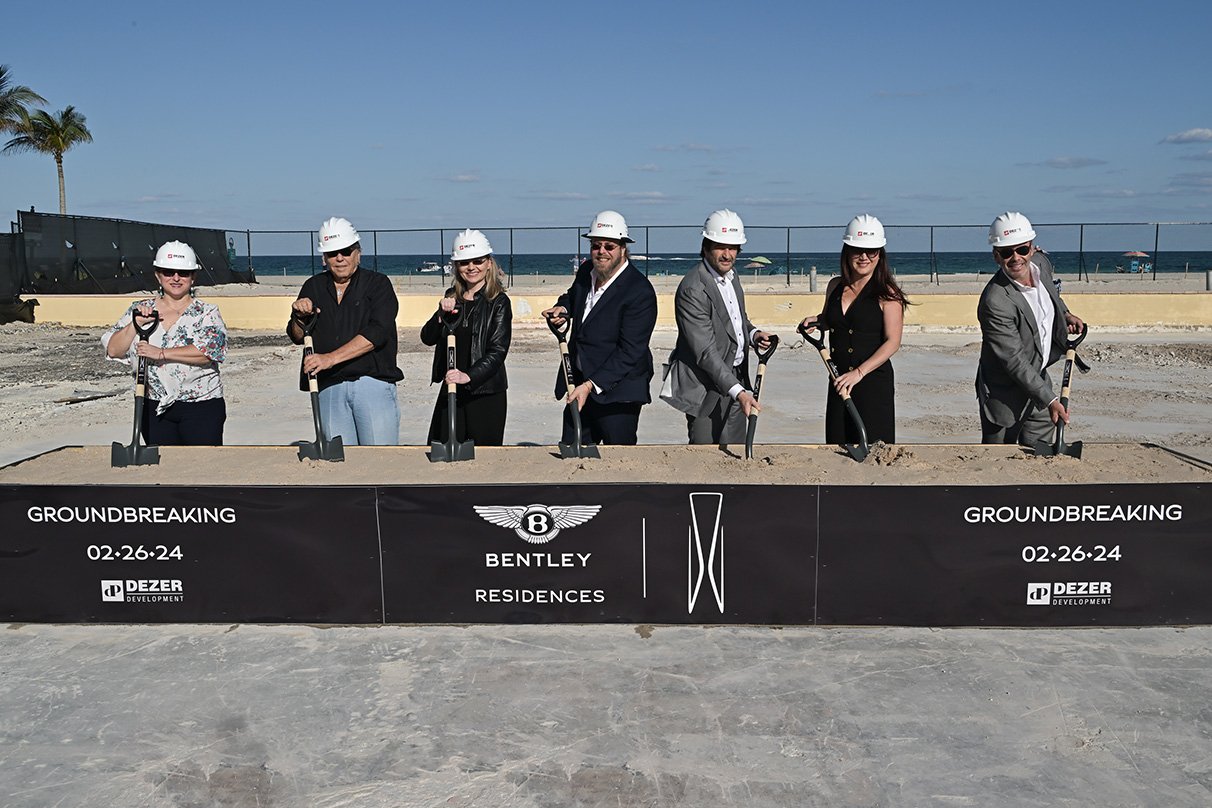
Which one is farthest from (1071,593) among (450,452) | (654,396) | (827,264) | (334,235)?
(827,264)

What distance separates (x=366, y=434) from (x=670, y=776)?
2.67 metres

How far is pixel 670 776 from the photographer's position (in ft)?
10.1

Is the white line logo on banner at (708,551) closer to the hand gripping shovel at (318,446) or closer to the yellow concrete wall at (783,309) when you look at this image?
the hand gripping shovel at (318,446)

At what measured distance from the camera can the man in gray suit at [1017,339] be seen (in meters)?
4.74

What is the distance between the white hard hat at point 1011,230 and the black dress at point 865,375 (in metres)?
0.60

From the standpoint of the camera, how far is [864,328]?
16.0 ft

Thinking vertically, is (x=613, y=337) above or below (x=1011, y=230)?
below

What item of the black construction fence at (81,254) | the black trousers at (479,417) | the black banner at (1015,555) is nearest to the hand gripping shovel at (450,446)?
the black trousers at (479,417)

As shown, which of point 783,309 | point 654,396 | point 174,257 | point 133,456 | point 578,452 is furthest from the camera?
point 783,309

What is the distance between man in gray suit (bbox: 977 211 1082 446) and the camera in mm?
4742

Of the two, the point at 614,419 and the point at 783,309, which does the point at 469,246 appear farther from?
the point at 783,309

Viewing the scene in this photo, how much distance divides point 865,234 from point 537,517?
85.1 inches

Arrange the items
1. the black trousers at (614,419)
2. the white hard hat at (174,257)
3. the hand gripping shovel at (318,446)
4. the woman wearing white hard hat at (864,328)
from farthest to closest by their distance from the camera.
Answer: the black trousers at (614,419) < the woman wearing white hard hat at (864,328) < the white hard hat at (174,257) < the hand gripping shovel at (318,446)

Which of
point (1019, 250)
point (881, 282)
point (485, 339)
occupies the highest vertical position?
point (1019, 250)
